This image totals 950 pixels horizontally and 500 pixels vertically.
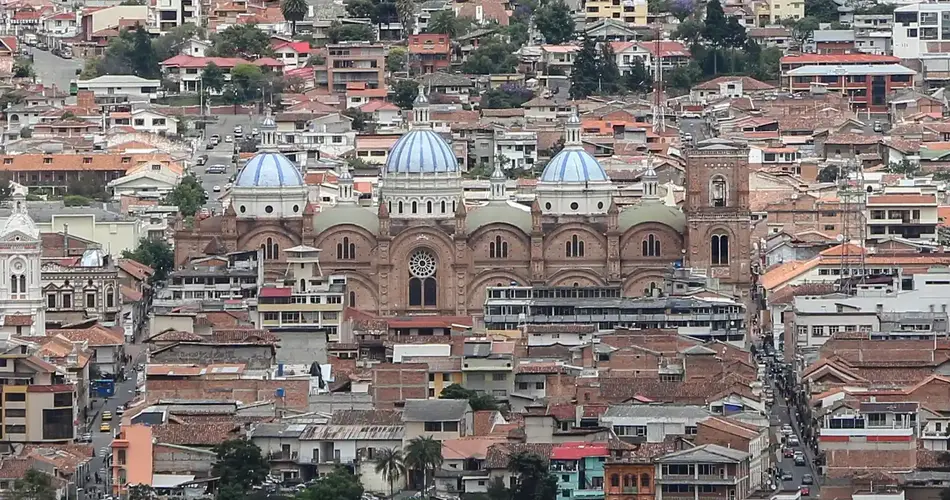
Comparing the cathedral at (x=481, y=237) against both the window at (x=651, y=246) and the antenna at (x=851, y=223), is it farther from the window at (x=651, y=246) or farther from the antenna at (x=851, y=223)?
the antenna at (x=851, y=223)

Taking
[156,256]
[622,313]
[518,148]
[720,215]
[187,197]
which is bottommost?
[622,313]

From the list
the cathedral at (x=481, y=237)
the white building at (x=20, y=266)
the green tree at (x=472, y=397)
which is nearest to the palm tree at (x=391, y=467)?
the green tree at (x=472, y=397)

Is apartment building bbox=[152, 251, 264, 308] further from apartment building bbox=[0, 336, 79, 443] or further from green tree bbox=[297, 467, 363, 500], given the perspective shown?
green tree bbox=[297, 467, 363, 500]

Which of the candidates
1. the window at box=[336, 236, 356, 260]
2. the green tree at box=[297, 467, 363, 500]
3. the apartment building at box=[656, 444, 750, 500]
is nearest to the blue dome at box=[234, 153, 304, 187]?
the window at box=[336, 236, 356, 260]

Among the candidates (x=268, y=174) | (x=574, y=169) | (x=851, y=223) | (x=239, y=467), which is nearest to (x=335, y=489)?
(x=239, y=467)

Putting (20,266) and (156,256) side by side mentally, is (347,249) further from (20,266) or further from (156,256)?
(156,256)
